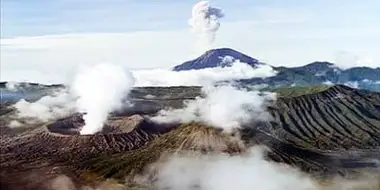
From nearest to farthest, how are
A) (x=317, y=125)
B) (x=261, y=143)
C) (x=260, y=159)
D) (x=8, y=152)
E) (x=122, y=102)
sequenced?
(x=8, y=152) < (x=260, y=159) < (x=261, y=143) < (x=122, y=102) < (x=317, y=125)

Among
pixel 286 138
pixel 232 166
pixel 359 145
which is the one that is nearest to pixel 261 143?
pixel 232 166

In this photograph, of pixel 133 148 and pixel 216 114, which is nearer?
pixel 133 148

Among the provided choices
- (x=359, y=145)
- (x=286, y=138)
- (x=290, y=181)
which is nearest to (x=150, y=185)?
(x=290, y=181)

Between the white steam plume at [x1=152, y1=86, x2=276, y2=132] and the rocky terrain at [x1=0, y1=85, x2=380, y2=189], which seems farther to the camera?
the white steam plume at [x1=152, y1=86, x2=276, y2=132]

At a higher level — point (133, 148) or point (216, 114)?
point (216, 114)

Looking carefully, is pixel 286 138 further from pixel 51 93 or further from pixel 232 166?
pixel 51 93

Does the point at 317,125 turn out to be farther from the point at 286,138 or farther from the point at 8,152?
the point at 8,152

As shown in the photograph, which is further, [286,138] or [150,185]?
[286,138]

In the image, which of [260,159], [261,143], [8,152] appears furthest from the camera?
[261,143]

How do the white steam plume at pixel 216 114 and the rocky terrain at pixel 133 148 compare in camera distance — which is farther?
the white steam plume at pixel 216 114
